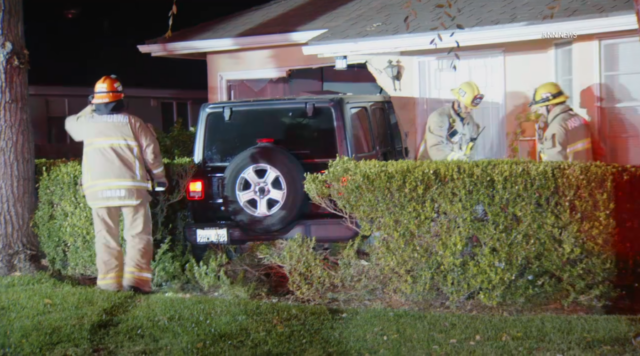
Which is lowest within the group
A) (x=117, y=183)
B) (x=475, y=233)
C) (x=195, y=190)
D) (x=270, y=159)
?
(x=475, y=233)

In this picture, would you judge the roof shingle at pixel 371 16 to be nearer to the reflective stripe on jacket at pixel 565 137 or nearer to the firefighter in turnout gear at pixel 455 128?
the reflective stripe on jacket at pixel 565 137

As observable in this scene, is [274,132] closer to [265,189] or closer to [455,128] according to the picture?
[265,189]

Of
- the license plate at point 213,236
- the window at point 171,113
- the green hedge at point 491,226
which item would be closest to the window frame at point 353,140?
the green hedge at point 491,226

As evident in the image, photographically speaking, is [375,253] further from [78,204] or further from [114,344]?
[78,204]

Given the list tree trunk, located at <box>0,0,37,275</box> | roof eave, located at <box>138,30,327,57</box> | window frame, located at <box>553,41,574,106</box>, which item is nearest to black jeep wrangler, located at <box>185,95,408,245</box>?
tree trunk, located at <box>0,0,37,275</box>

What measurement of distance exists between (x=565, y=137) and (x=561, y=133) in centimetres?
6

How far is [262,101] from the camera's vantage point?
781 cm

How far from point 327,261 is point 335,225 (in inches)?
13.9

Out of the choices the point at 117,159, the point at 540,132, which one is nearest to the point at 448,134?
the point at 540,132

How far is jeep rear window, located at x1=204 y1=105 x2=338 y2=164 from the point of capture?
7.57m

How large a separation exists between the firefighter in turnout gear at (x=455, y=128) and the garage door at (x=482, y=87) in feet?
6.37

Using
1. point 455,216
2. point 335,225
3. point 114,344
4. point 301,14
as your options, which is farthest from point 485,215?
point 301,14

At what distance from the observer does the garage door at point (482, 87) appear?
10.6 m

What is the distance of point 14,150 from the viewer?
7.69 m
